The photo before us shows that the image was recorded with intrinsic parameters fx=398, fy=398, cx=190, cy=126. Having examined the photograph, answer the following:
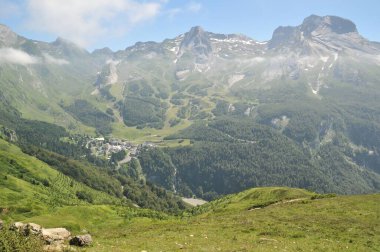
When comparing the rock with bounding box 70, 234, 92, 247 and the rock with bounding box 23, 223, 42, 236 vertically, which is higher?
the rock with bounding box 23, 223, 42, 236

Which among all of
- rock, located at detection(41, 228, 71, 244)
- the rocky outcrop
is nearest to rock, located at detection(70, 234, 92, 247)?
the rocky outcrop

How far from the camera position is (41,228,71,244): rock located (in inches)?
1410

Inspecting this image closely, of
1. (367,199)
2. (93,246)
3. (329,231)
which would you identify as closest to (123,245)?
(93,246)

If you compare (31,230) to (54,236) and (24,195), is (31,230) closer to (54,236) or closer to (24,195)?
(54,236)

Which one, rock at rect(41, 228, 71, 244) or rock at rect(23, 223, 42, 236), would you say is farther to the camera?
rock at rect(41, 228, 71, 244)

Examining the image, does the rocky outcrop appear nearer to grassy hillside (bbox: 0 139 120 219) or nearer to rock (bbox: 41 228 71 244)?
rock (bbox: 41 228 71 244)

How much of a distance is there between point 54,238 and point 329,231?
33.5m

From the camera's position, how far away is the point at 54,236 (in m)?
37.5

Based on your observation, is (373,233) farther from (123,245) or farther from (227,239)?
(123,245)

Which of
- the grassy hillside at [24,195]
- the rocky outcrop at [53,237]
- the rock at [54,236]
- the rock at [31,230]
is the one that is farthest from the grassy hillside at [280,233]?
the grassy hillside at [24,195]

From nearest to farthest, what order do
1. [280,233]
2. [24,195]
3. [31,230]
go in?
[31,230]
[280,233]
[24,195]

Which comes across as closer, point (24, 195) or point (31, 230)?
point (31, 230)

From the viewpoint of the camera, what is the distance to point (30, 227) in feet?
122

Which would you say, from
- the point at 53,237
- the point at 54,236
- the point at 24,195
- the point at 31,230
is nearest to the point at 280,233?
the point at 54,236
